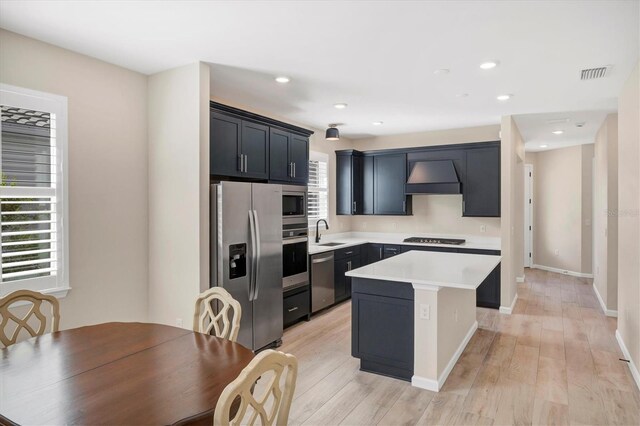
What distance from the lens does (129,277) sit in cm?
345

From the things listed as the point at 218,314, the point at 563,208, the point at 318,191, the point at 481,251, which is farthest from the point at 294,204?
the point at 563,208

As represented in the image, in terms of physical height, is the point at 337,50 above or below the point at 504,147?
above

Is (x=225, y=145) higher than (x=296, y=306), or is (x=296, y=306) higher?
(x=225, y=145)

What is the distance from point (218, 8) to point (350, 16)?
0.82 m

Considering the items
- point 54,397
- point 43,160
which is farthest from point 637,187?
point 43,160

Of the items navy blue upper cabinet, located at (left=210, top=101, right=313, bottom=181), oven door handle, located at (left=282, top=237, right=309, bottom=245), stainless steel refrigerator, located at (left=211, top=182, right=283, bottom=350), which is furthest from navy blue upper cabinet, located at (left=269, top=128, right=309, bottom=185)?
oven door handle, located at (left=282, top=237, right=309, bottom=245)

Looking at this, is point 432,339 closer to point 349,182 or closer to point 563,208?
point 349,182

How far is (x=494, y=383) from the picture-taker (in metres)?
3.14

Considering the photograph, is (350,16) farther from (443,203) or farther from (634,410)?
(443,203)

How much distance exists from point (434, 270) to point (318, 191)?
10.4 ft

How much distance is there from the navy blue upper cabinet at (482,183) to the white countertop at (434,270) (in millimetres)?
1642

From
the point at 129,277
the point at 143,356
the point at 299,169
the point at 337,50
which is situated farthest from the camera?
the point at 299,169

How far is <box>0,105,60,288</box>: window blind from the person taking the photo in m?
2.65

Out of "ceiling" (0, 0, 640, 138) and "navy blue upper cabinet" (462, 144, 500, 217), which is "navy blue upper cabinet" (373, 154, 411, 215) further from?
"ceiling" (0, 0, 640, 138)
